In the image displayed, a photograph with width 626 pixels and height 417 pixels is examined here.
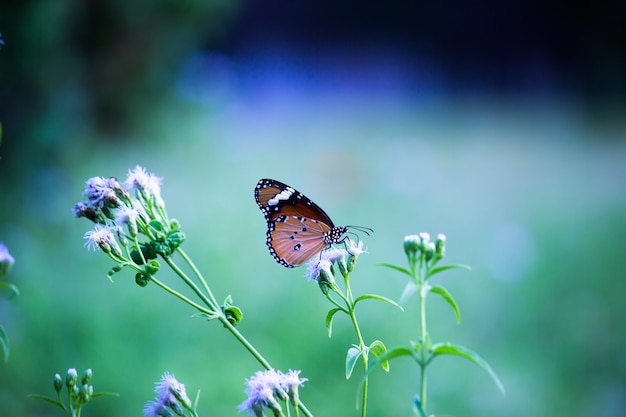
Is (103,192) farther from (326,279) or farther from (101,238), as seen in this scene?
(326,279)

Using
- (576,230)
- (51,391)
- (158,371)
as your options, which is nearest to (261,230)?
(158,371)

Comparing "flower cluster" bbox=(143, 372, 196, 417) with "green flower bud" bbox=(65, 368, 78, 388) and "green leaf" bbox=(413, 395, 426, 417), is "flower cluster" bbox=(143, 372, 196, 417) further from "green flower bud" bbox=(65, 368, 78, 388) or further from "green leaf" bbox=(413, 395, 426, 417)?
"green leaf" bbox=(413, 395, 426, 417)

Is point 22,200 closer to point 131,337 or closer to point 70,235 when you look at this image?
point 70,235

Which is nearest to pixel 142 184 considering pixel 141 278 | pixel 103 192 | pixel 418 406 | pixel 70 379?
pixel 103 192

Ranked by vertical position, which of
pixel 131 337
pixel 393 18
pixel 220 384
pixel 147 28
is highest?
pixel 393 18

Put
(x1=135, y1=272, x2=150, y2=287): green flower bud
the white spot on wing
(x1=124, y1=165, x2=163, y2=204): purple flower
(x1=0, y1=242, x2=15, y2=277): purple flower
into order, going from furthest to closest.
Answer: the white spot on wing → (x1=124, y1=165, x2=163, y2=204): purple flower → (x1=135, y1=272, x2=150, y2=287): green flower bud → (x1=0, y1=242, x2=15, y2=277): purple flower

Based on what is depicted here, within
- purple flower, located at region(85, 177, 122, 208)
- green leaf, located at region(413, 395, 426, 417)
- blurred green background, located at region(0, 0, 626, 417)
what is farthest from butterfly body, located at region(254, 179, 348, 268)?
blurred green background, located at region(0, 0, 626, 417)
